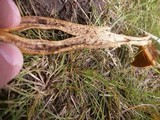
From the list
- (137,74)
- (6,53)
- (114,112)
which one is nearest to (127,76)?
(137,74)

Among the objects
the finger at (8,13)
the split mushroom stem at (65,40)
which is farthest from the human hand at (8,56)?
the split mushroom stem at (65,40)

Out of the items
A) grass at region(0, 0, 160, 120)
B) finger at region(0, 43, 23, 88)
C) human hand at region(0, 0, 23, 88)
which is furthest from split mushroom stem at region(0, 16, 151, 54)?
finger at region(0, 43, 23, 88)

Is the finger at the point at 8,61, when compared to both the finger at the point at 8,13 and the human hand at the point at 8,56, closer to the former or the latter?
the human hand at the point at 8,56

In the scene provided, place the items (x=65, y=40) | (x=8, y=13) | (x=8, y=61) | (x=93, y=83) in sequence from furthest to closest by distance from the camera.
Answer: (x=93, y=83) → (x=65, y=40) → (x=8, y=13) → (x=8, y=61)

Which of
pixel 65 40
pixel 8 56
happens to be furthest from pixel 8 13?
pixel 65 40

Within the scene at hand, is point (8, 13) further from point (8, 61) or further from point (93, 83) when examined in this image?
point (93, 83)

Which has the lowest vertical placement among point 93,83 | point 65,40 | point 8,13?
point 93,83
